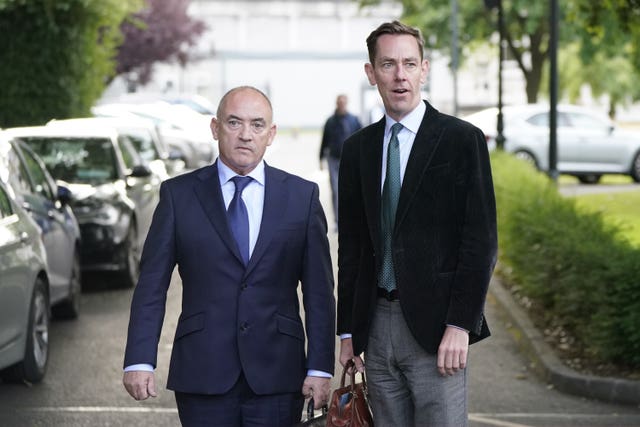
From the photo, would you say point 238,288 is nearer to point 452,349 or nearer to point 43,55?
point 452,349

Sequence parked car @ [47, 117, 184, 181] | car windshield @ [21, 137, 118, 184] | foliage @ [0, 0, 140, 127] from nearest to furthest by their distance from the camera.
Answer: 1. car windshield @ [21, 137, 118, 184]
2. parked car @ [47, 117, 184, 181]
3. foliage @ [0, 0, 140, 127]

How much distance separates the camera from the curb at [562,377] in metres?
8.62

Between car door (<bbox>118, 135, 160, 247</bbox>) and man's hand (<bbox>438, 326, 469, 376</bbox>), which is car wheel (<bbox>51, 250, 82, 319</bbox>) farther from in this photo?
man's hand (<bbox>438, 326, 469, 376</bbox>)

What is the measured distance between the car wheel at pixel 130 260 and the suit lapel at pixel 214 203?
9.47 m

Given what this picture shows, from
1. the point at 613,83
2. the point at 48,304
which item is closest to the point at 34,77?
the point at 48,304

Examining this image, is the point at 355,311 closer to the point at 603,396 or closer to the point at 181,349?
the point at 181,349

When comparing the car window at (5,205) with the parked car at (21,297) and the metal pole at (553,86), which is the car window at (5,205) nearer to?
the parked car at (21,297)

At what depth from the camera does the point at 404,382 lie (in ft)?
15.1

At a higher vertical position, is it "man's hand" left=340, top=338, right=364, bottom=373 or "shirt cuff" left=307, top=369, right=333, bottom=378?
"man's hand" left=340, top=338, right=364, bottom=373

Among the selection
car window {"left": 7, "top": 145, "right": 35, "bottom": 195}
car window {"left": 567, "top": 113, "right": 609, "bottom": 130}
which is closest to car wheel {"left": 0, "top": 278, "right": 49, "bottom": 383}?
car window {"left": 7, "top": 145, "right": 35, "bottom": 195}

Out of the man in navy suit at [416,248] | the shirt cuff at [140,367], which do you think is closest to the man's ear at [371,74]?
the man in navy suit at [416,248]

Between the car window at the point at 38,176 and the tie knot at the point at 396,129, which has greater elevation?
the tie knot at the point at 396,129

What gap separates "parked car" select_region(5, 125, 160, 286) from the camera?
45.1 feet

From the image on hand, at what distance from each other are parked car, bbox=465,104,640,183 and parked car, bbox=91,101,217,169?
6.80 meters
